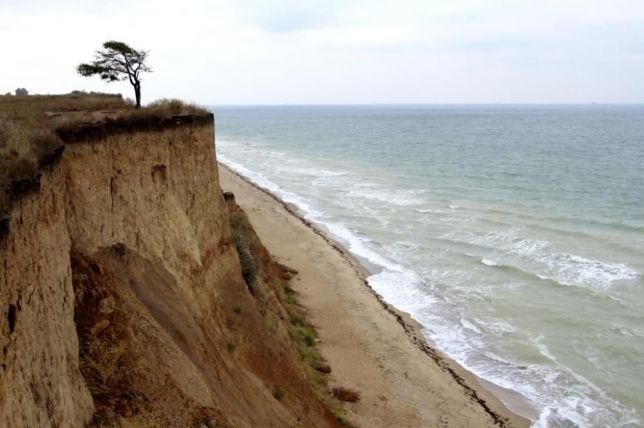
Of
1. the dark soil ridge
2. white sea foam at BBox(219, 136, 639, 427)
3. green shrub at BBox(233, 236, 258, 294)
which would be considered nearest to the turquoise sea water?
white sea foam at BBox(219, 136, 639, 427)

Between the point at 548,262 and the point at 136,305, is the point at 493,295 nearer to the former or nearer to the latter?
the point at 548,262

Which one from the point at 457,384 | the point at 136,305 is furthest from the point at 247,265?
the point at 136,305

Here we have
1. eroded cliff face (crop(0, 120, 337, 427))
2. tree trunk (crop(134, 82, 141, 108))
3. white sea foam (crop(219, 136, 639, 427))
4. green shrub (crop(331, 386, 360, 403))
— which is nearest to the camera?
eroded cliff face (crop(0, 120, 337, 427))

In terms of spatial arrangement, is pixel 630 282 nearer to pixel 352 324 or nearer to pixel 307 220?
pixel 352 324

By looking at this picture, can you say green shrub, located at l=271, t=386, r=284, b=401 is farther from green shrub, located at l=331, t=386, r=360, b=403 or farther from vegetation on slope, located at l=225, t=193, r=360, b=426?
green shrub, located at l=331, t=386, r=360, b=403

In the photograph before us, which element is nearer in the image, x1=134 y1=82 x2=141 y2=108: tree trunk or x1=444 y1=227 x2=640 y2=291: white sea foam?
x1=134 y1=82 x2=141 y2=108: tree trunk

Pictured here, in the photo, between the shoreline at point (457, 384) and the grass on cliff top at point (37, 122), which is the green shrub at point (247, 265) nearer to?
the shoreline at point (457, 384)
